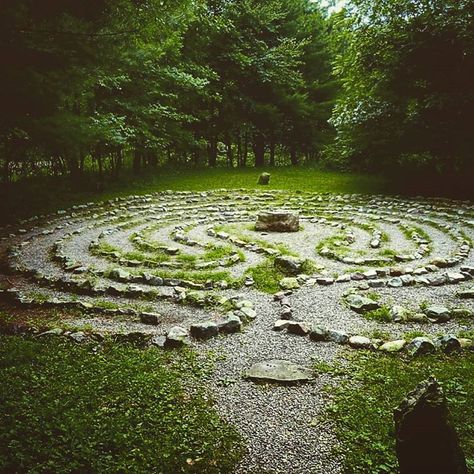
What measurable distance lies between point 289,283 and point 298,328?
→ 2.26 metres

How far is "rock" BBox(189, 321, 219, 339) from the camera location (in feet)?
21.2

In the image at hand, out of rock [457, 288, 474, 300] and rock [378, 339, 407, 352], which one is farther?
rock [457, 288, 474, 300]

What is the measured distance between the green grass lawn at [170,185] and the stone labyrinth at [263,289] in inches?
123

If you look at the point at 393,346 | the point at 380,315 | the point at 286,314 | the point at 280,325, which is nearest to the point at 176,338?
the point at 280,325

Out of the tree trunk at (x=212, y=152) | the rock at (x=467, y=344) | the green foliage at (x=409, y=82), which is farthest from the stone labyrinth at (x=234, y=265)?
the tree trunk at (x=212, y=152)

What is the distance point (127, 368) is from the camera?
5352mm

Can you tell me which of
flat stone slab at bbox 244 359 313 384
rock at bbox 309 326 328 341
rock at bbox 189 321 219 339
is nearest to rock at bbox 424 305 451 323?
rock at bbox 309 326 328 341

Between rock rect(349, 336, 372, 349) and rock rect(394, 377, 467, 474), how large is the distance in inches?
109

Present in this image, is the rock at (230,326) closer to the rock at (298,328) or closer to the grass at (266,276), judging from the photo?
the rock at (298,328)

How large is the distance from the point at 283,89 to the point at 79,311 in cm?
2849

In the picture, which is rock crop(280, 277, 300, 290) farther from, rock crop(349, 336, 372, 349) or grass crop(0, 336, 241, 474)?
grass crop(0, 336, 241, 474)

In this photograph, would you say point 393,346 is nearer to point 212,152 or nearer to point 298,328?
point 298,328

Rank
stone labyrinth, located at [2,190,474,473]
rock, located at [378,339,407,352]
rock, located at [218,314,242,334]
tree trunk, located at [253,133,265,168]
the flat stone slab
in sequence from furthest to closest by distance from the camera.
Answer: tree trunk, located at [253,133,265,168] → rock, located at [218,314,242,334] → rock, located at [378,339,407,352] → the flat stone slab → stone labyrinth, located at [2,190,474,473]

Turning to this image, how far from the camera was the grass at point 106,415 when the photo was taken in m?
3.75
